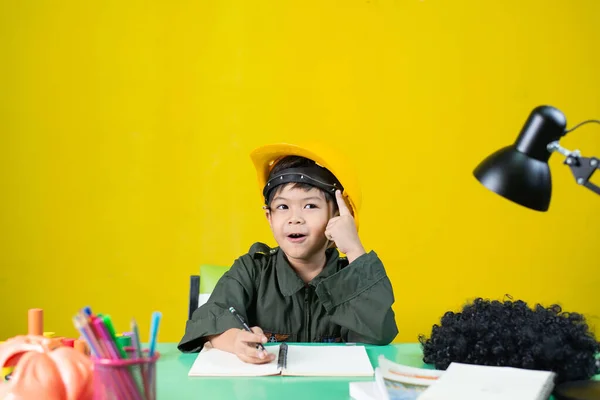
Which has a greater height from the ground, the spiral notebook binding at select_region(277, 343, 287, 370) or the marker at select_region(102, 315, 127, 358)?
the marker at select_region(102, 315, 127, 358)

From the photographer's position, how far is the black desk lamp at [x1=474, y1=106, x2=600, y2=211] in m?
0.86

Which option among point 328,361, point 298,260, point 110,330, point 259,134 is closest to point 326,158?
point 298,260

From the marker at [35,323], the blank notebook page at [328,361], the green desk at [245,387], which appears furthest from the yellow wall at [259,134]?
the marker at [35,323]

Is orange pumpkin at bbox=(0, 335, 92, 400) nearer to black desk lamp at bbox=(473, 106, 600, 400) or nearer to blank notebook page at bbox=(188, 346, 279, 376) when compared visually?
blank notebook page at bbox=(188, 346, 279, 376)

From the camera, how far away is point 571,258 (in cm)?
243

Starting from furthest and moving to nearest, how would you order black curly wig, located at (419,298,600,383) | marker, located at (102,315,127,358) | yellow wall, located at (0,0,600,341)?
yellow wall, located at (0,0,600,341) < black curly wig, located at (419,298,600,383) < marker, located at (102,315,127,358)

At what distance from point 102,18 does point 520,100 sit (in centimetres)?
152

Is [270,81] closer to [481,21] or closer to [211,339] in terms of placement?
[481,21]

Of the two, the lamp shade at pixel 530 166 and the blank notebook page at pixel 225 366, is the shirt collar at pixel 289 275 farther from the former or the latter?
the lamp shade at pixel 530 166

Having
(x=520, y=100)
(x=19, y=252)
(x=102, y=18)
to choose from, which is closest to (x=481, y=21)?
(x=520, y=100)

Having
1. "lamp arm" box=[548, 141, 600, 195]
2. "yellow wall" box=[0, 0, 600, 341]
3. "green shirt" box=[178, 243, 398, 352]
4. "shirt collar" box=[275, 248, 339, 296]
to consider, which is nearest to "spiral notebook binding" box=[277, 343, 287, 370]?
"green shirt" box=[178, 243, 398, 352]

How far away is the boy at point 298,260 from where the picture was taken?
1.48 m

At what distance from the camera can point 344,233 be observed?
1498 mm

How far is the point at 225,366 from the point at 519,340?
18.0 inches
